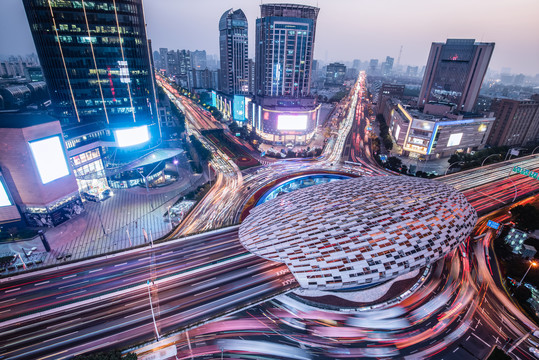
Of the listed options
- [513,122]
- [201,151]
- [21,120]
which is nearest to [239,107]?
[201,151]

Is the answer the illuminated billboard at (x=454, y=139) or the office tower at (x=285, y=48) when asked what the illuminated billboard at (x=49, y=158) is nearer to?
the office tower at (x=285, y=48)

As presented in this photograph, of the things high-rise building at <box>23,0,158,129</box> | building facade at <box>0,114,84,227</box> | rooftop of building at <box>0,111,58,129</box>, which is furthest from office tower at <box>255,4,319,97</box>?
building facade at <box>0,114,84,227</box>

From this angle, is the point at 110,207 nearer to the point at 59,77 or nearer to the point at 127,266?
the point at 127,266

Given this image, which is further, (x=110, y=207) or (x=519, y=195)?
(x=519, y=195)

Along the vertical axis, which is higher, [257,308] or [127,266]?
[127,266]

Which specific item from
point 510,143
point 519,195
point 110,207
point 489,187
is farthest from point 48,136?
point 510,143

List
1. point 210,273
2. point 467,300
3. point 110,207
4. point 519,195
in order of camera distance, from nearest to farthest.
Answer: point 210,273
point 467,300
point 110,207
point 519,195

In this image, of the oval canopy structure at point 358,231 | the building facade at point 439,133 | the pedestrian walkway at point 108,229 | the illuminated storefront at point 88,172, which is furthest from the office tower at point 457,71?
the illuminated storefront at point 88,172
